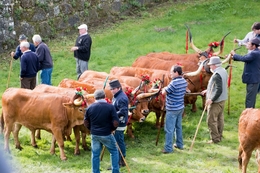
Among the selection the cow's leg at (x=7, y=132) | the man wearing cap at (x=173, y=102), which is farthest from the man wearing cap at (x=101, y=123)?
the cow's leg at (x=7, y=132)

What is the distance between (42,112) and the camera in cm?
927

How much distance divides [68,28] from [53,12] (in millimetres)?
951

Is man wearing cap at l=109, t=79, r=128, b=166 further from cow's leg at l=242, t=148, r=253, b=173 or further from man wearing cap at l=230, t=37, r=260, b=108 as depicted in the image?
man wearing cap at l=230, t=37, r=260, b=108

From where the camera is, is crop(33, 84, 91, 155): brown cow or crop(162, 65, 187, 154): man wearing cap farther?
crop(33, 84, 91, 155): brown cow

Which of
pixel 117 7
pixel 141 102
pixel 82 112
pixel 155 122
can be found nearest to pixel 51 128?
pixel 82 112

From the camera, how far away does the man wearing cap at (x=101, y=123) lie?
7469 mm

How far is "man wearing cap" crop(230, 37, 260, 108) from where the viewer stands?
404 inches

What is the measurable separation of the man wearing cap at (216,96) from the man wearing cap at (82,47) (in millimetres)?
4894

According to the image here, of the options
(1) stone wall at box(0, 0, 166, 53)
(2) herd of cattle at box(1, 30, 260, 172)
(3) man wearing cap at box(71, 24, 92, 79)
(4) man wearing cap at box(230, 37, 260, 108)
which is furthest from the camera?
(1) stone wall at box(0, 0, 166, 53)

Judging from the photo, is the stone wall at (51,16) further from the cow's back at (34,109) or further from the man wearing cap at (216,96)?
the man wearing cap at (216,96)

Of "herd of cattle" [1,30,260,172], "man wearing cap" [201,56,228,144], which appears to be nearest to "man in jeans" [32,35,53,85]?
"herd of cattle" [1,30,260,172]

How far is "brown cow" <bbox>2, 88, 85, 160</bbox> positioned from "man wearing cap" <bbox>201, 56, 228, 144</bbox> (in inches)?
112

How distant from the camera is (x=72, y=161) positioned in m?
9.02

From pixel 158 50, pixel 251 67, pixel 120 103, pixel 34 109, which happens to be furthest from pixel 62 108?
pixel 158 50
